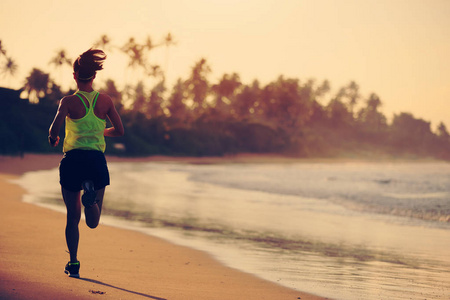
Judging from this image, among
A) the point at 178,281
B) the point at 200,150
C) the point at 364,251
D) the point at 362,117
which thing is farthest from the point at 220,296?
the point at 362,117

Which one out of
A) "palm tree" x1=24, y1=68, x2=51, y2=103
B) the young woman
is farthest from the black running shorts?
"palm tree" x1=24, y1=68, x2=51, y2=103

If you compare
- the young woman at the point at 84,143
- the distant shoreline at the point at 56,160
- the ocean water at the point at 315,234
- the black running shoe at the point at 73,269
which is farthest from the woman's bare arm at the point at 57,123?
the distant shoreline at the point at 56,160

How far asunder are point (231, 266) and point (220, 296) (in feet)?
4.36

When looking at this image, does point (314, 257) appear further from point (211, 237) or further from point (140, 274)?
point (140, 274)

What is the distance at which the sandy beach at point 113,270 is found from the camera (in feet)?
13.4

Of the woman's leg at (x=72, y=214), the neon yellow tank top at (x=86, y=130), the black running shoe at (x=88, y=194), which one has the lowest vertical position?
the woman's leg at (x=72, y=214)

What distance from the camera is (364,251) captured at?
7098 mm

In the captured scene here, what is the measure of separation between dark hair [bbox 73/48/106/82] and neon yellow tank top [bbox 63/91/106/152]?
0.53ft

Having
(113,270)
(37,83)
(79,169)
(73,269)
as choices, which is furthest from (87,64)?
(37,83)

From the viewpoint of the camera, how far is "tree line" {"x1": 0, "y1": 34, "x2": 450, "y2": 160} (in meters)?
41.7

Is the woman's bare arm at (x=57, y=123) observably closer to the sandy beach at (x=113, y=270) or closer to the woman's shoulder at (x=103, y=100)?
the woman's shoulder at (x=103, y=100)

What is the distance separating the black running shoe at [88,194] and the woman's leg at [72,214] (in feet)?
0.58

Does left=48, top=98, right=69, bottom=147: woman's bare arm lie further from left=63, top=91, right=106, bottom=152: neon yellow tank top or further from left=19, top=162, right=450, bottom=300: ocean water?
left=19, top=162, right=450, bottom=300: ocean water

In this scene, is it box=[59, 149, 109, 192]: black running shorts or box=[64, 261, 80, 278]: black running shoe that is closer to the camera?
box=[59, 149, 109, 192]: black running shorts
